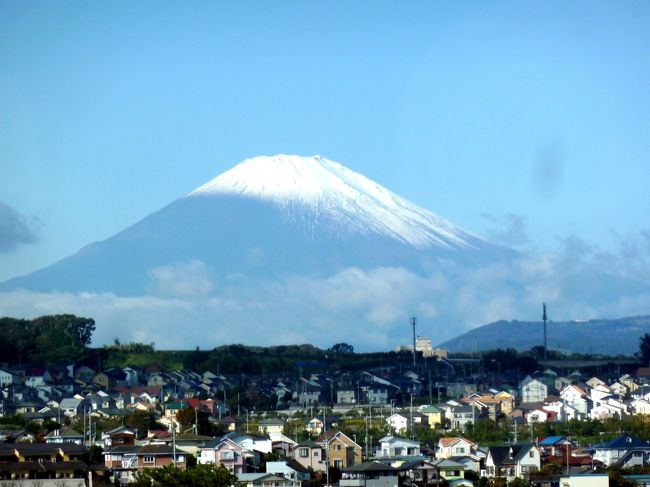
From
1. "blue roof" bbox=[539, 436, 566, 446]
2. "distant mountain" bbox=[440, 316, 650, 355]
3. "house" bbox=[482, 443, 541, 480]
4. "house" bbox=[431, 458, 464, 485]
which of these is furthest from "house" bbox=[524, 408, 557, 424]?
"distant mountain" bbox=[440, 316, 650, 355]

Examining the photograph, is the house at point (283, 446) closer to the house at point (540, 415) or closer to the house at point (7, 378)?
the house at point (540, 415)

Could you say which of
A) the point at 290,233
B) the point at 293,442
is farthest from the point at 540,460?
the point at 290,233

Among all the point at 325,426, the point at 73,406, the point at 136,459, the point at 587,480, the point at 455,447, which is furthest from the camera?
the point at 73,406

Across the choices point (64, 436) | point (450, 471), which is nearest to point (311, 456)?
point (450, 471)

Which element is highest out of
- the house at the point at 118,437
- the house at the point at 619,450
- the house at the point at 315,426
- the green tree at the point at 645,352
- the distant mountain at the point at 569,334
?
the distant mountain at the point at 569,334

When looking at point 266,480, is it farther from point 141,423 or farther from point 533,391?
point 533,391

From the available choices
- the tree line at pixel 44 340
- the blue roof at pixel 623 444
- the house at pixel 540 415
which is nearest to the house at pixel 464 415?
the house at pixel 540 415
